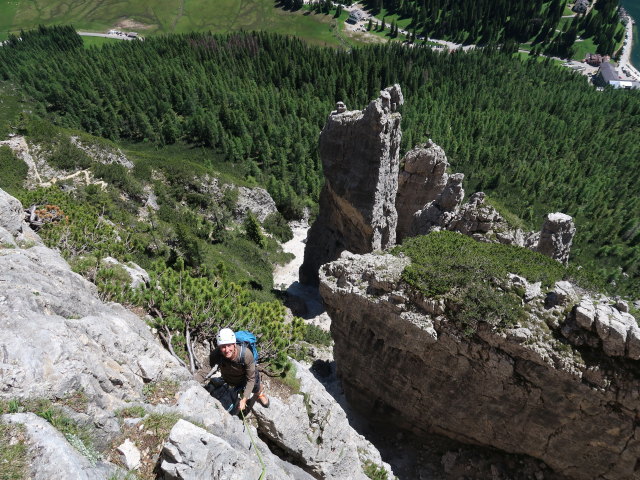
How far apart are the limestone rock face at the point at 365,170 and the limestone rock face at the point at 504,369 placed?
1335 cm

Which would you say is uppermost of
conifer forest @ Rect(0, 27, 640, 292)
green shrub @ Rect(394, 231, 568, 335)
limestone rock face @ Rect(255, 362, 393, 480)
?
green shrub @ Rect(394, 231, 568, 335)

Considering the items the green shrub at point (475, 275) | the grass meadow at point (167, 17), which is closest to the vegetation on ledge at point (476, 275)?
the green shrub at point (475, 275)

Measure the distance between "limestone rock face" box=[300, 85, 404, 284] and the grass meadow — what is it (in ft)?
444

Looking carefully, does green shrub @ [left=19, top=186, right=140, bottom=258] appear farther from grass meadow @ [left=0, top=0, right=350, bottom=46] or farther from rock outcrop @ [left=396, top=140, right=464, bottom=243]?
grass meadow @ [left=0, top=0, right=350, bottom=46]

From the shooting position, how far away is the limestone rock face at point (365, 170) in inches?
1377

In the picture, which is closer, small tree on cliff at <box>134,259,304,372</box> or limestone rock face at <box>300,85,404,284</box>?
small tree on cliff at <box>134,259,304,372</box>

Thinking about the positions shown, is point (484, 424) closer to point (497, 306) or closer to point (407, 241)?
point (497, 306)

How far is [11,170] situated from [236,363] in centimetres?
4619

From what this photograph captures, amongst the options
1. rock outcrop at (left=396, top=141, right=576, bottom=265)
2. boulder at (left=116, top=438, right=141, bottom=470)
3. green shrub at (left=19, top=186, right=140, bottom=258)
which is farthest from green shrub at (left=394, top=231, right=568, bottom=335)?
green shrub at (left=19, top=186, right=140, bottom=258)

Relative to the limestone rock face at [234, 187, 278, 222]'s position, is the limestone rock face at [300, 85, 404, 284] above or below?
above

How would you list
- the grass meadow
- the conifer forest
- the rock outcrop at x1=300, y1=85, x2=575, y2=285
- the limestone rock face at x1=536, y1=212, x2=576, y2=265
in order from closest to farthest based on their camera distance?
the limestone rock face at x1=536, y1=212, x2=576, y2=265 < the rock outcrop at x1=300, y1=85, x2=575, y2=285 < the conifer forest < the grass meadow

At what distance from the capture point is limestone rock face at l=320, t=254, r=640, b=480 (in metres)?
17.3

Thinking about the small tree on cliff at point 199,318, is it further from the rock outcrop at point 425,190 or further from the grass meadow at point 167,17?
the grass meadow at point 167,17

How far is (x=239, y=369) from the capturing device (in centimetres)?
1247
